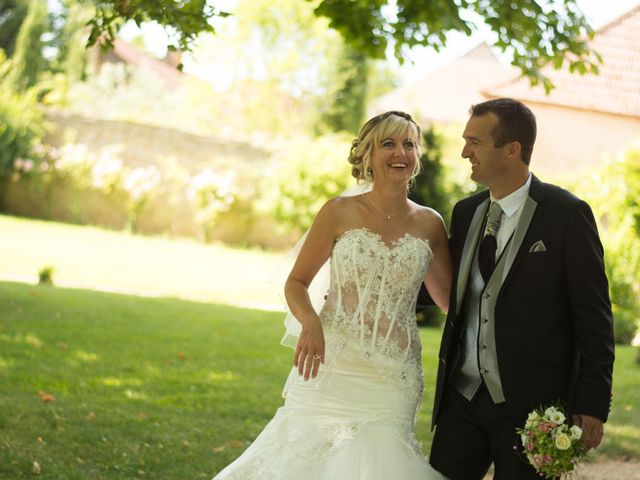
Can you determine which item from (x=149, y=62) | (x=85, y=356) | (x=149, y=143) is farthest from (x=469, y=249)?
(x=149, y=62)

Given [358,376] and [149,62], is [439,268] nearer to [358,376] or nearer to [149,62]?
[358,376]

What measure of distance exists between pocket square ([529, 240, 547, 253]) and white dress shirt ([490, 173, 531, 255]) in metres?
0.15

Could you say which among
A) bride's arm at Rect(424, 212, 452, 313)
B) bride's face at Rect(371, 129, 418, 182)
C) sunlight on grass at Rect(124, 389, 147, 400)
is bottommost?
sunlight on grass at Rect(124, 389, 147, 400)

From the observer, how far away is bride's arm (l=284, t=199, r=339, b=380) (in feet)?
13.1

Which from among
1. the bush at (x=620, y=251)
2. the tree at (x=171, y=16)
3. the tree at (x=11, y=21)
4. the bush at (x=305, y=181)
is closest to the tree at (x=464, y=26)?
the tree at (x=171, y=16)

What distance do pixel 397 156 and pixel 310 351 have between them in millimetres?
991

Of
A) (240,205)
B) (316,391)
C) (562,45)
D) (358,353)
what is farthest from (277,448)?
(240,205)

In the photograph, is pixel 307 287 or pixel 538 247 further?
pixel 307 287

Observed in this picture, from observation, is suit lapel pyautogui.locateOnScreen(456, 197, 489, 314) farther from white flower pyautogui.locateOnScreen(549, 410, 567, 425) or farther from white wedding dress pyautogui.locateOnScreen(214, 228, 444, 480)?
white flower pyautogui.locateOnScreen(549, 410, 567, 425)

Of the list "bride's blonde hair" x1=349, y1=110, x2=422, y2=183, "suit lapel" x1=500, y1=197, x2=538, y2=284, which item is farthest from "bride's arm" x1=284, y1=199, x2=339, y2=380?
"suit lapel" x1=500, y1=197, x2=538, y2=284

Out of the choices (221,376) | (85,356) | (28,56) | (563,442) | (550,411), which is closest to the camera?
(563,442)

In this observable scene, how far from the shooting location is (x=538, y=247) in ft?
12.1

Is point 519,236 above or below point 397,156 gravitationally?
below

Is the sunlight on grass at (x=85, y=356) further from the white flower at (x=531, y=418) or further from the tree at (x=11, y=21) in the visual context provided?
the tree at (x=11, y=21)
